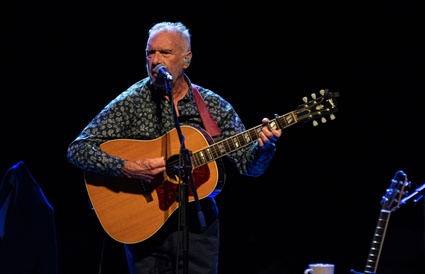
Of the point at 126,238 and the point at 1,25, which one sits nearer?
the point at 126,238

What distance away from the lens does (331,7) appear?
598cm

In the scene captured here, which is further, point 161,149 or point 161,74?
point 161,149

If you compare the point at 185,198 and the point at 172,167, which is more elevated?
the point at 172,167

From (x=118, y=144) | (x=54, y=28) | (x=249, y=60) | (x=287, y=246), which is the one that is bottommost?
(x=287, y=246)

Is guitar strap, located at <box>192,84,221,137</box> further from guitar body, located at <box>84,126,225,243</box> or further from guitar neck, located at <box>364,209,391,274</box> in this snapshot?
guitar neck, located at <box>364,209,391,274</box>

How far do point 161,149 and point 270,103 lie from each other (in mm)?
2247

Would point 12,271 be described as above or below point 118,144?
below

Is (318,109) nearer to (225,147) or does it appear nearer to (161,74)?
(225,147)

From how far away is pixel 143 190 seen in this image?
407 cm

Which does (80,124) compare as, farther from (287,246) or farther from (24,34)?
(287,246)

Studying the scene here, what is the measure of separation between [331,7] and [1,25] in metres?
2.83

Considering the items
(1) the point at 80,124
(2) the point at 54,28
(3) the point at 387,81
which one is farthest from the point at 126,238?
(3) the point at 387,81

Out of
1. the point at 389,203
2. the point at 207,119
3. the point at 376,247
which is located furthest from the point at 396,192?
the point at 207,119

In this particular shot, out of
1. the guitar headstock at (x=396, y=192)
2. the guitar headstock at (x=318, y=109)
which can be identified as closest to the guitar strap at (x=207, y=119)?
the guitar headstock at (x=318, y=109)
